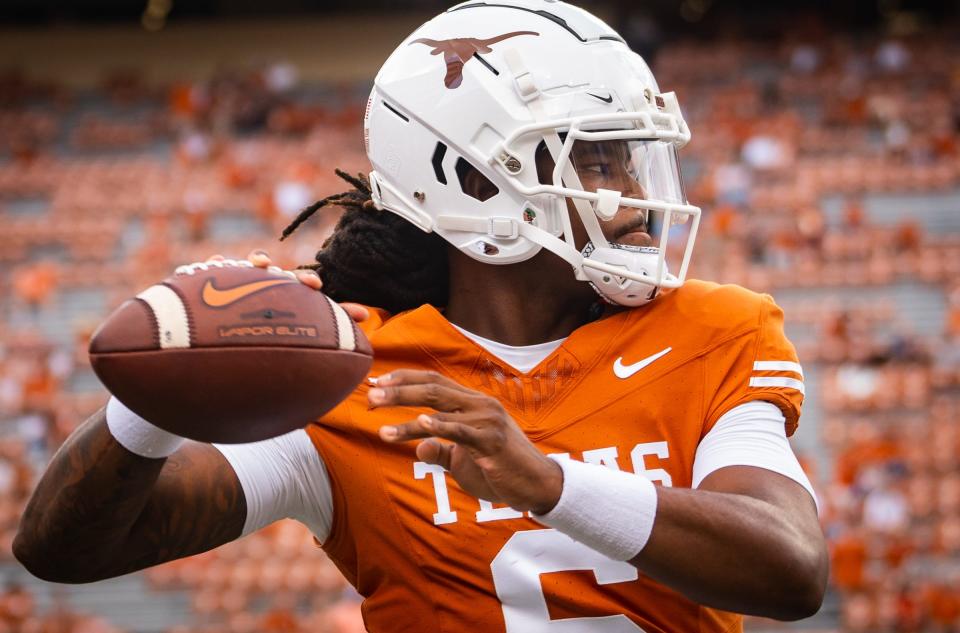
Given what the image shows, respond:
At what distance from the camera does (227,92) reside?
15797mm

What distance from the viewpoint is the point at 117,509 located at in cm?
195

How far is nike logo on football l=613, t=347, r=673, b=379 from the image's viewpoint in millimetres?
2133

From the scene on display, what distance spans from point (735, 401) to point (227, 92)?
14655 mm

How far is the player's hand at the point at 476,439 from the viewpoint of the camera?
5.40 feet

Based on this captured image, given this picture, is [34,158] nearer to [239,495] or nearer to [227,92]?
[227,92]

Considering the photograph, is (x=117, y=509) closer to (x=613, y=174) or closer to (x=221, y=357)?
(x=221, y=357)

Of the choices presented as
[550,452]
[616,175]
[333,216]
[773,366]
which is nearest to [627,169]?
[616,175]

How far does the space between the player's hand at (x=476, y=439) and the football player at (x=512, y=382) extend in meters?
0.14

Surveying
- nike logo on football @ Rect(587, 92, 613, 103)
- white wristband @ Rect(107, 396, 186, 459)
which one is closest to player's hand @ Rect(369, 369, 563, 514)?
white wristband @ Rect(107, 396, 186, 459)

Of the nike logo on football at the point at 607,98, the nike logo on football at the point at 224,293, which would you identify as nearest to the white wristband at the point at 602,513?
the nike logo on football at the point at 224,293

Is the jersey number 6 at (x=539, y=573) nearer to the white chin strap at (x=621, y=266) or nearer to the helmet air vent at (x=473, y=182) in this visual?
the white chin strap at (x=621, y=266)

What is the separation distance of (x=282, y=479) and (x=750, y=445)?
85 cm

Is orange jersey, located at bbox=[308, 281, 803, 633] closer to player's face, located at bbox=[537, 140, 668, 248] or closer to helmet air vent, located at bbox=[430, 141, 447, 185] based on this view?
player's face, located at bbox=[537, 140, 668, 248]

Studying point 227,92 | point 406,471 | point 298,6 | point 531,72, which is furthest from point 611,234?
point 298,6
